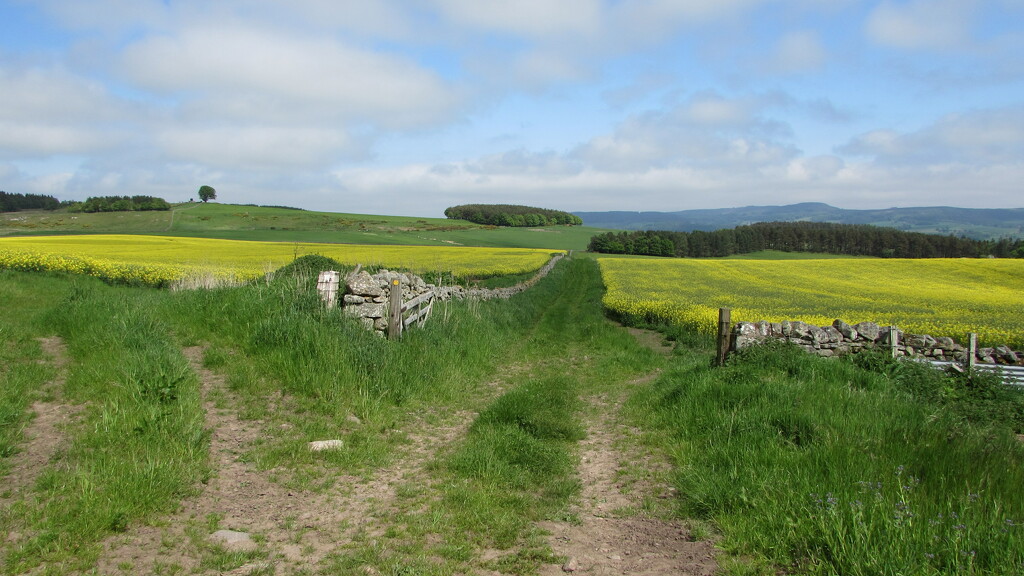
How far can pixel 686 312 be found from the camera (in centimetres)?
1772

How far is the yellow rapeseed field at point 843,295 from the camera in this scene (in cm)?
1664

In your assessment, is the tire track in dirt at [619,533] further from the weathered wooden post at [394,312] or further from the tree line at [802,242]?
the tree line at [802,242]

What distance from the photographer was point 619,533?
174 inches

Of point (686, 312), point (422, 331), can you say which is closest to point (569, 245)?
point (686, 312)

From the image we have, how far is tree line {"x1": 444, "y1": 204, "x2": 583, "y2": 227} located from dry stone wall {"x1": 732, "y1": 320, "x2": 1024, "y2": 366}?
102633 millimetres

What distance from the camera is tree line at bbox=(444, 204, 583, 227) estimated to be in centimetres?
11461

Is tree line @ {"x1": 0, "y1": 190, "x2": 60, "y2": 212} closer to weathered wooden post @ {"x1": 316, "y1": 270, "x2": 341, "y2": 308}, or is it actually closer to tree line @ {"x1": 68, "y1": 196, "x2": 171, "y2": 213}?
tree line @ {"x1": 68, "y1": 196, "x2": 171, "y2": 213}

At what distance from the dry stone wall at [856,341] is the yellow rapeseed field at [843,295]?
3758mm

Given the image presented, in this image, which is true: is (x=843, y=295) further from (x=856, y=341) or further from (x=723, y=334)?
(x=723, y=334)

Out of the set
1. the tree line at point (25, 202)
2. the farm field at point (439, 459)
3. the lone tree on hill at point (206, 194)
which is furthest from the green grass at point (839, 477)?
the lone tree on hill at point (206, 194)

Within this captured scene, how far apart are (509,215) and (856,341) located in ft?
345

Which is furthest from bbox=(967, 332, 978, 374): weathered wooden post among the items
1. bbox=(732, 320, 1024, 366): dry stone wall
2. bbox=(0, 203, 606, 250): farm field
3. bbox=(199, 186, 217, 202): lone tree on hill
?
bbox=(199, 186, 217, 202): lone tree on hill

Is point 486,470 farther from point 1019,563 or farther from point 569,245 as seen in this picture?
point 569,245

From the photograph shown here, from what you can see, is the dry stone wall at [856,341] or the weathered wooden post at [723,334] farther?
the dry stone wall at [856,341]
